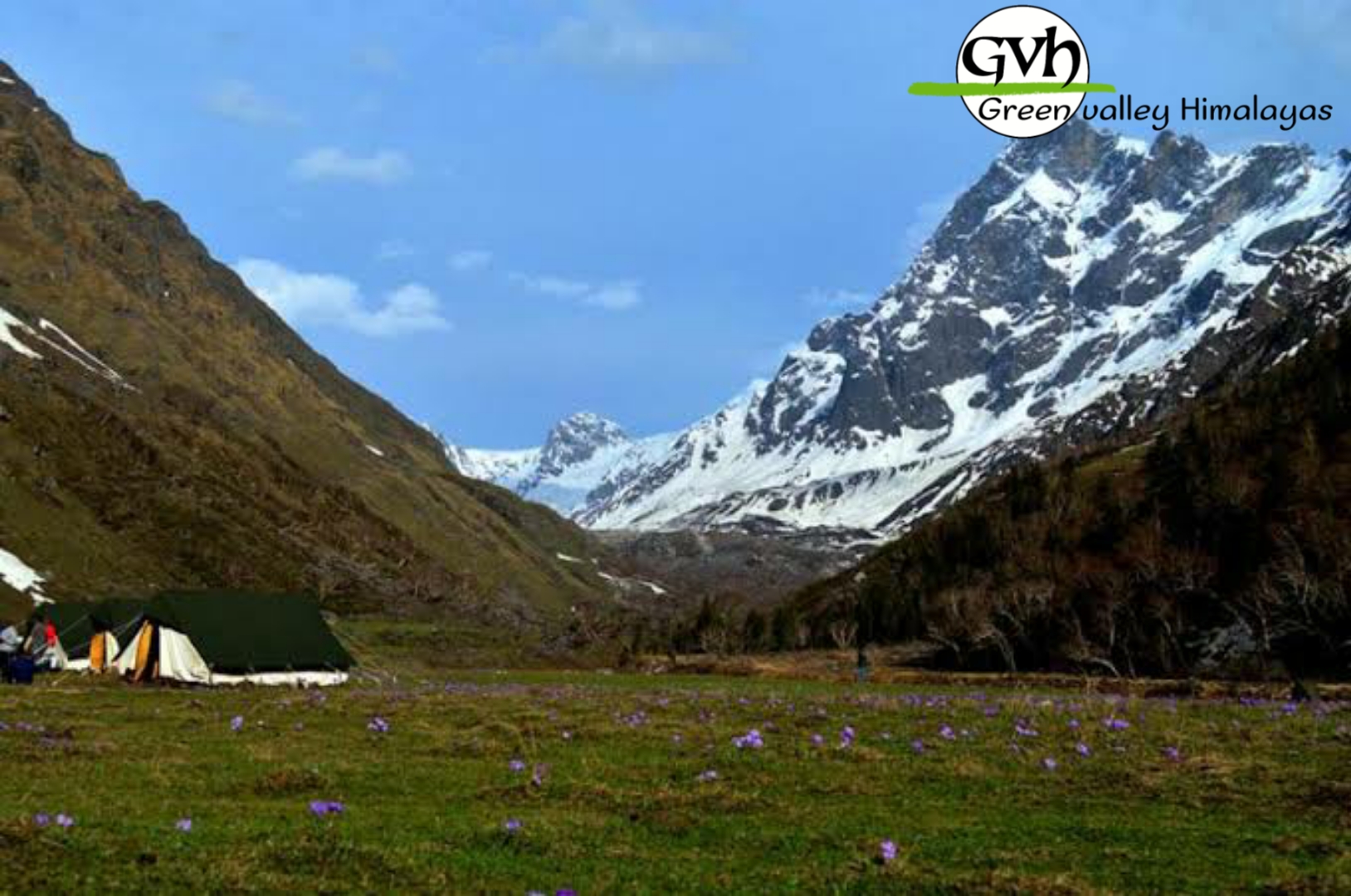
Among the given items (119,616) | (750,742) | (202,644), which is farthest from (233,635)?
(750,742)

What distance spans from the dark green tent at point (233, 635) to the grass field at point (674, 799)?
55.6 ft

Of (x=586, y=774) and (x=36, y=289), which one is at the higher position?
(x=36, y=289)

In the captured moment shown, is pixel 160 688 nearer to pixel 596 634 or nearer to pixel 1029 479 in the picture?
pixel 596 634

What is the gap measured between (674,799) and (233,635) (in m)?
41.3

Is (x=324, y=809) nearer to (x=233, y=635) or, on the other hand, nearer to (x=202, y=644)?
(x=202, y=644)

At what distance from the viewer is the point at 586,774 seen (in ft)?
78.4

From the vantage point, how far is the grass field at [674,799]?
1504 centimetres

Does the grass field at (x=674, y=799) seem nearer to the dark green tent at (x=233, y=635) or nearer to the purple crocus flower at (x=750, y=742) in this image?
the purple crocus flower at (x=750, y=742)

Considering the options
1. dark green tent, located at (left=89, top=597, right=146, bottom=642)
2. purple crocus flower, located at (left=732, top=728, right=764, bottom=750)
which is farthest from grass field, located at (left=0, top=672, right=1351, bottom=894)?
dark green tent, located at (left=89, top=597, right=146, bottom=642)

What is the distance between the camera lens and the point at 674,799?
20578 mm

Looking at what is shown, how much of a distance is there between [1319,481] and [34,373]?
150m

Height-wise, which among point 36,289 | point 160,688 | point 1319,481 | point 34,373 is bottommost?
point 160,688

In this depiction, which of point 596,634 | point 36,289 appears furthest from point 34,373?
point 596,634

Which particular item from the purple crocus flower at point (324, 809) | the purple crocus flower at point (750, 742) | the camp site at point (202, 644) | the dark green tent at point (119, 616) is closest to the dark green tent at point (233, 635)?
the camp site at point (202, 644)
